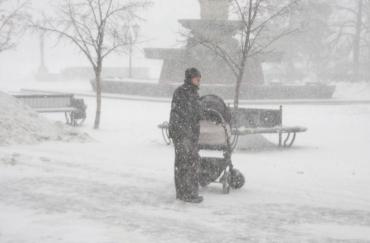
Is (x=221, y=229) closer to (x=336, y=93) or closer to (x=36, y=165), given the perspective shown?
(x=36, y=165)

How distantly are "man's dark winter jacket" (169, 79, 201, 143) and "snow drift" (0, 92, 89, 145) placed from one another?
6.27 m

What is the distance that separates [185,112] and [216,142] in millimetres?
987

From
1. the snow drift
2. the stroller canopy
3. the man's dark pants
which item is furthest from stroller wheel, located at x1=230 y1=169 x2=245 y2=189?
the snow drift

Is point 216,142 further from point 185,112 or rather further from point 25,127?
point 25,127

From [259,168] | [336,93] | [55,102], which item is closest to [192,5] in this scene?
[336,93]

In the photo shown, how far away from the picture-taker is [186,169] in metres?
8.09

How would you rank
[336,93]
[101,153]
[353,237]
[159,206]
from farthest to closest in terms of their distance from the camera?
[336,93], [101,153], [159,206], [353,237]

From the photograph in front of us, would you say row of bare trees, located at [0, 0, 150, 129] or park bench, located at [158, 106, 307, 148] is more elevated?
row of bare trees, located at [0, 0, 150, 129]

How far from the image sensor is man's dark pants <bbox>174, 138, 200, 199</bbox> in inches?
316

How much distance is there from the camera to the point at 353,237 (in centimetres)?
651

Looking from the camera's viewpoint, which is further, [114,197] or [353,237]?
[114,197]

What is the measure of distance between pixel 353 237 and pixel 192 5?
115803mm

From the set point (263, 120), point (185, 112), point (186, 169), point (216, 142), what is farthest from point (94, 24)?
point (186, 169)

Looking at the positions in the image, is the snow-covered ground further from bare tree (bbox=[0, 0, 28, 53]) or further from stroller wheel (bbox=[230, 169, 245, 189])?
bare tree (bbox=[0, 0, 28, 53])
